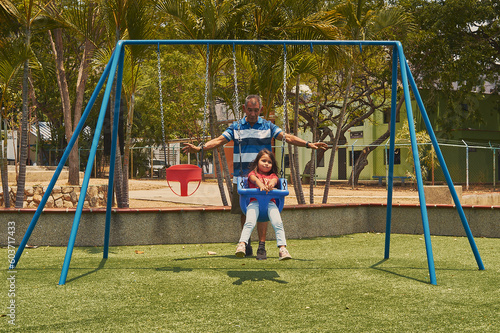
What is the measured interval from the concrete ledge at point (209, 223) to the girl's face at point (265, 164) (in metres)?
2.59

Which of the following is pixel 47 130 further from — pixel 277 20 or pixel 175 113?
pixel 277 20

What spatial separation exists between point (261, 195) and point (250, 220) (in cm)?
27

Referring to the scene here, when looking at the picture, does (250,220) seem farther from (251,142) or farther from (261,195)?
(251,142)

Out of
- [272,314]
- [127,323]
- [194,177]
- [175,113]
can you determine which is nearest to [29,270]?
[194,177]

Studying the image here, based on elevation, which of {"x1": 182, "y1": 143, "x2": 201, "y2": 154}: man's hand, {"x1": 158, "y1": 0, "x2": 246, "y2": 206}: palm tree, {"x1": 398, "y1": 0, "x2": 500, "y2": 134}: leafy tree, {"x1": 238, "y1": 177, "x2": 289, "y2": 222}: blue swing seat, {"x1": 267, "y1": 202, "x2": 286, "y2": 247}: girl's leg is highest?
{"x1": 398, "y1": 0, "x2": 500, "y2": 134}: leafy tree

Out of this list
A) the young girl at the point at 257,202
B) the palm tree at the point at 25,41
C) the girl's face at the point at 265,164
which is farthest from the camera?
the palm tree at the point at 25,41

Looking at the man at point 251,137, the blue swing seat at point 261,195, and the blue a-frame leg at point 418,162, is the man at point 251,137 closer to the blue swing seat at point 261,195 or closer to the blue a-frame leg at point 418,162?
the blue swing seat at point 261,195

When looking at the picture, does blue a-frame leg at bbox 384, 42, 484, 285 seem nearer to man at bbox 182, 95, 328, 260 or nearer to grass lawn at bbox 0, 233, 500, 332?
grass lawn at bbox 0, 233, 500, 332

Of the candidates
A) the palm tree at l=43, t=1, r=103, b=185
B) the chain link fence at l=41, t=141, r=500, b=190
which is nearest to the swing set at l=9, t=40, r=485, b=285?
the palm tree at l=43, t=1, r=103, b=185

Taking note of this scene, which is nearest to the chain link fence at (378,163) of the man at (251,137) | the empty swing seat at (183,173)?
the empty swing seat at (183,173)

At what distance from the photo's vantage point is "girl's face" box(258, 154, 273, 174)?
5.32 meters

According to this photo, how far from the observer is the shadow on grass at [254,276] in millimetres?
4984

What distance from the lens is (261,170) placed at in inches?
210

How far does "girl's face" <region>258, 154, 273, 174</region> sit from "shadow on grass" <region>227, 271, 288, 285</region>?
1.03m
